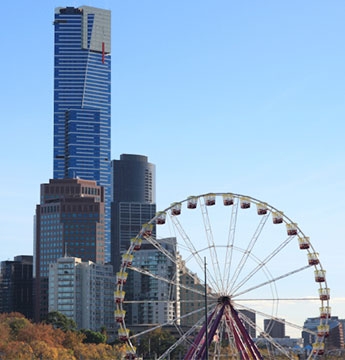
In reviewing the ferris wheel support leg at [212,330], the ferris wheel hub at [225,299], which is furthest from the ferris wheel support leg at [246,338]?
the ferris wheel support leg at [212,330]

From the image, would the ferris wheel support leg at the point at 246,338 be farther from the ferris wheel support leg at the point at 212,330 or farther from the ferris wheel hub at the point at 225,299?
the ferris wheel support leg at the point at 212,330

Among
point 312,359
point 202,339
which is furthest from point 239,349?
point 312,359

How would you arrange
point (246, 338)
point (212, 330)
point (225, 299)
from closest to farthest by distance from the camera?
point (212, 330)
point (246, 338)
point (225, 299)

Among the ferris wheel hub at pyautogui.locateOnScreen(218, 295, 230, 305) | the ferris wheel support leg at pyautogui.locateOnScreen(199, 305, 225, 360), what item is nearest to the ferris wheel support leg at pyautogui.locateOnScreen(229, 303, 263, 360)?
the ferris wheel hub at pyautogui.locateOnScreen(218, 295, 230, 305)

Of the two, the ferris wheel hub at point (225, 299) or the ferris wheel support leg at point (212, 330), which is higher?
the ferris wheel hub at point (225, 299)

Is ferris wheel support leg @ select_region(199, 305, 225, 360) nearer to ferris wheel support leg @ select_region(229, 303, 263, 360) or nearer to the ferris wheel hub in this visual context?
the ferris wheel hub

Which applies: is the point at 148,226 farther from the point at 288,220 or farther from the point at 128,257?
the point at 288,220

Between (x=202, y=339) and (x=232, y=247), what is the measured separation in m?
11.4

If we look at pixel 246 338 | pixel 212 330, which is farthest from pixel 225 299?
pixel 246 338

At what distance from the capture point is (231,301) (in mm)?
126938

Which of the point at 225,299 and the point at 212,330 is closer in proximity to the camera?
the point at 212,330

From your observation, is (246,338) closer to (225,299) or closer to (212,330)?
(212,330)

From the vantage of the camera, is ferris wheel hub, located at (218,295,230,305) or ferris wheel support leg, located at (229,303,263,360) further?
ferris wheel hub, located at (218,295,230,305)

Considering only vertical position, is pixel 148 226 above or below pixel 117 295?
above
